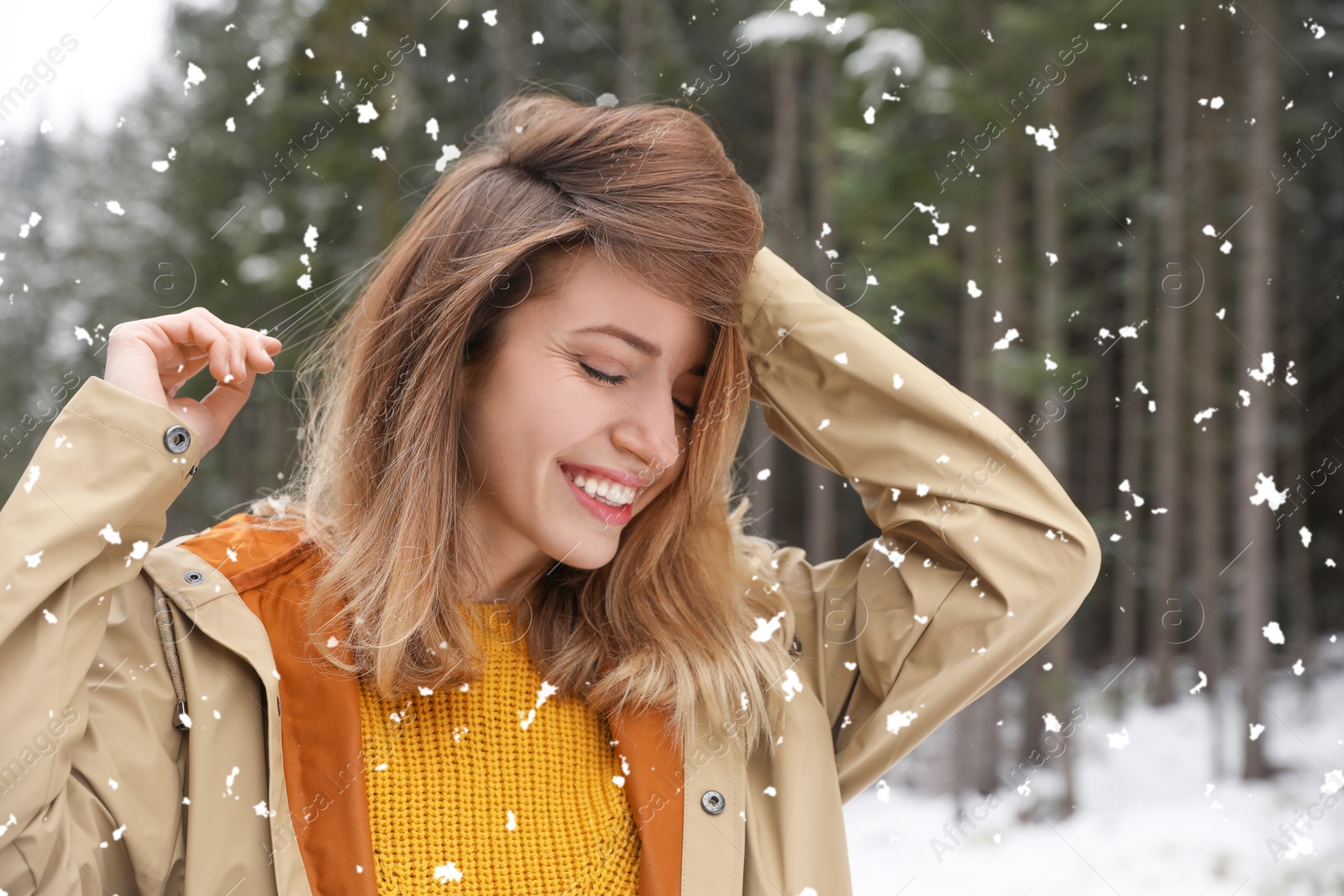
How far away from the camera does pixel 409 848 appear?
1556 millimetres

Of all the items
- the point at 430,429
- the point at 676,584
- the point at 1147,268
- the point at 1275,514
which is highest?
the point at 430,429

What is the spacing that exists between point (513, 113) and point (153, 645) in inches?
44.3

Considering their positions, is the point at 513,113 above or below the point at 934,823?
above

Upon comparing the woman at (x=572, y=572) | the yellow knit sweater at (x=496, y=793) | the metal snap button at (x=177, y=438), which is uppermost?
the metal snap button at (x=177, y=438)

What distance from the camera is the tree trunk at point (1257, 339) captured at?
625cm

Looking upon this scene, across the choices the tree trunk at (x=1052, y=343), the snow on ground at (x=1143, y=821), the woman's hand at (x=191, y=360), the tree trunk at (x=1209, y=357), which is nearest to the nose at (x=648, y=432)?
the woman's hand at (x=191, y=360)

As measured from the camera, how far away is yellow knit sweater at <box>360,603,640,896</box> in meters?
1.57

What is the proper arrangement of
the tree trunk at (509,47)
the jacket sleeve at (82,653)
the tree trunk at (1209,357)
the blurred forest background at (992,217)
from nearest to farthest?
the jacket sleeve at (82,653)
the blurred forest background at (992,217)
the tree trunk at (509,47)
the tree trunk at (1209,357)

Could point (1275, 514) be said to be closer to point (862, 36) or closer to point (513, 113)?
point (862, 36)

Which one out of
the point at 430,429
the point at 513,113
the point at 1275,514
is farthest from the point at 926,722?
the point at 1275,514

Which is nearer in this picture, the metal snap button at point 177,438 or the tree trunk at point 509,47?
the metal snap button at point 177,438

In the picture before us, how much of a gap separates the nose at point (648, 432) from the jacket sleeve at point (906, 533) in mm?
227

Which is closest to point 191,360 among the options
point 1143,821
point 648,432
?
point 648,432

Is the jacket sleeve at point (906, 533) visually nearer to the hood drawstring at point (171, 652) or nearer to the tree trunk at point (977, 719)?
the hood drawstring at point (171, 652)
